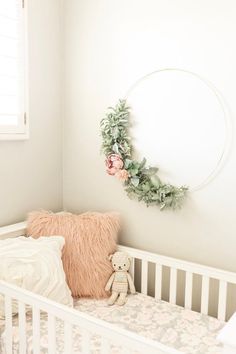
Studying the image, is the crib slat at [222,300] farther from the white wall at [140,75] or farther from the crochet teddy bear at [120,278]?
the crochet teddy bear at [120,278]

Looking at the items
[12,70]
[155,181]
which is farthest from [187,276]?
[12,70]

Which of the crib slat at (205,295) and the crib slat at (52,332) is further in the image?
the crib slat at (205,295)

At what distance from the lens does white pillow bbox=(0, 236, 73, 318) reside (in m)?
1.63

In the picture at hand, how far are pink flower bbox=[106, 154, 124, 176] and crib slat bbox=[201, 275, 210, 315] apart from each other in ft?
2.39

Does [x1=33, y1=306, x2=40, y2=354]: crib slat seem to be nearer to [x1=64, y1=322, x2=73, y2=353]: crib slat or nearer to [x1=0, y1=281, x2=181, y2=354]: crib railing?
[x1=0, y1=281, x2=181, y2=354]: crib railing

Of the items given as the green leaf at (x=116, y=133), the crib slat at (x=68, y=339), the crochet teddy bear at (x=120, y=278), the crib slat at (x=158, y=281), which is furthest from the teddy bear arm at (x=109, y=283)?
the green leaf at (x=116, y=133)

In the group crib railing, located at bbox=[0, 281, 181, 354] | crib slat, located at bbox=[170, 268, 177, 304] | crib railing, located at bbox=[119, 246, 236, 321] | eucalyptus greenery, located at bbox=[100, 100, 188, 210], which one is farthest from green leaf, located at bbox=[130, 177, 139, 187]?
crib railing, located at bbox=[0, 281, 181, 354]

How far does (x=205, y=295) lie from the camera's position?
1.81 meters

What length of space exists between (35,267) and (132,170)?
0.72m

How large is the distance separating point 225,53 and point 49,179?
1.30 metres

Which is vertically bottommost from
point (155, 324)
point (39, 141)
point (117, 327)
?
point (155, 324)

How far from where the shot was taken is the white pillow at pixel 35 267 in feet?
5.35

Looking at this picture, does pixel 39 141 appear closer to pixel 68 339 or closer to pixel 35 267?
pixel 35 267

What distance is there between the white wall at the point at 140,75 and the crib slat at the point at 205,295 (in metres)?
0.12
